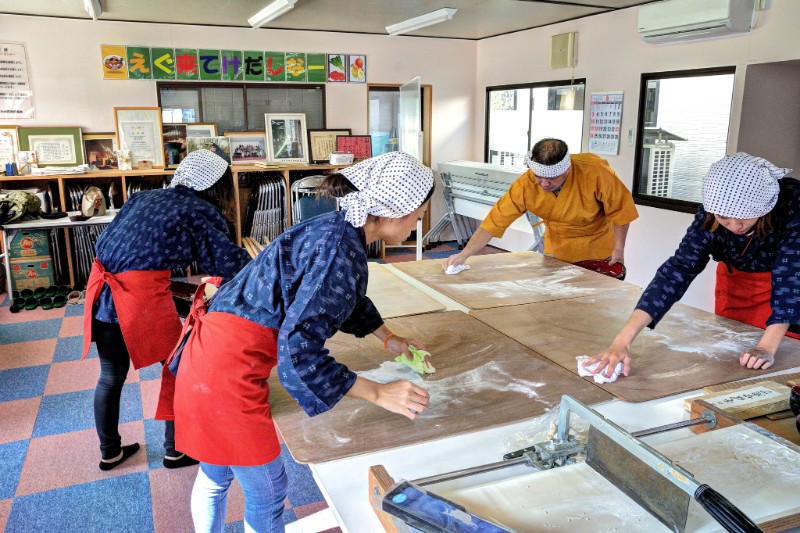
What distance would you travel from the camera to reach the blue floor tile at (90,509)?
2.11 m

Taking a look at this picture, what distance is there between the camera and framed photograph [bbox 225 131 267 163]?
19.1 ft

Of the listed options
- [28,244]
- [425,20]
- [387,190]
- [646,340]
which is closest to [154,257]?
[387,190]

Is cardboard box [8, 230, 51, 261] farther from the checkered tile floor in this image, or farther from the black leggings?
the black leggings

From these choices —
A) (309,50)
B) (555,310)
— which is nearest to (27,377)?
(555,310)

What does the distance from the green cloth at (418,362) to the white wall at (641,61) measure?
3091mm

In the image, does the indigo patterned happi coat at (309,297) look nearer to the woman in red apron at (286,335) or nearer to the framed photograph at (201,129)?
the woman in red apron at (286,335)

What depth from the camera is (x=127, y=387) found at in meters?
3.29

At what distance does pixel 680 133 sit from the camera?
441 centimetres

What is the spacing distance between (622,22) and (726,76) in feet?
3.36

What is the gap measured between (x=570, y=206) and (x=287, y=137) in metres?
3.76

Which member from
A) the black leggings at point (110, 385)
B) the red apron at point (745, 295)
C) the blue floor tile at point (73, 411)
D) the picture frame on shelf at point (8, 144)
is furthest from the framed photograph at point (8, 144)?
the red apron at point (745, 295)

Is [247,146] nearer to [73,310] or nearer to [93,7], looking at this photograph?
[93,7]

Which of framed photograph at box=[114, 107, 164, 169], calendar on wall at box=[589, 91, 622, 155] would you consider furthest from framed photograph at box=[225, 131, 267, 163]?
calendar on wall at box=[589, 91, 622, 155]

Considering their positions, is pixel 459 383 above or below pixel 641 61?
below
